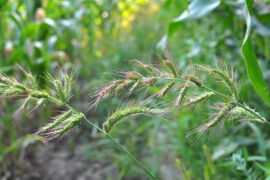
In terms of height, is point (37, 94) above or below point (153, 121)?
above

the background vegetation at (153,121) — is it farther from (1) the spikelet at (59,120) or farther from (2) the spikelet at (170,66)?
(1) the spikelet at (59,120)

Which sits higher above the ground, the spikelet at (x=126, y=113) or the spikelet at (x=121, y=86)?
the spikelet at (x=121, y=86)

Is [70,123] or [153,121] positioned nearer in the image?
[70,123]

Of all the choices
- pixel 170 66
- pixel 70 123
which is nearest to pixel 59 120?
pixel 70 123

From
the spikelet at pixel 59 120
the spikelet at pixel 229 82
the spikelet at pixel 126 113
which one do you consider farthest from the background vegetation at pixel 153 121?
the spikelet at pixel 59 120

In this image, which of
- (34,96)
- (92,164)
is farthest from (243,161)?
(92,164)

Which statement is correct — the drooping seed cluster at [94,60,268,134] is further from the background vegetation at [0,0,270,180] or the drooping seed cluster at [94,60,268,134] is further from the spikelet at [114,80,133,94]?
the background vegetation at [0,0,270,180]

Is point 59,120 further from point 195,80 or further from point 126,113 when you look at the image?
point 195,80

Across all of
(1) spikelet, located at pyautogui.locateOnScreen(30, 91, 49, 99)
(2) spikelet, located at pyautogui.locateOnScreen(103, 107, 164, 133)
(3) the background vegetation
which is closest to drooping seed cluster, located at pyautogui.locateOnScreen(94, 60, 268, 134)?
(2) spikelet, located at pyautogui.locateOnScreen(103, 107, 164, 133)

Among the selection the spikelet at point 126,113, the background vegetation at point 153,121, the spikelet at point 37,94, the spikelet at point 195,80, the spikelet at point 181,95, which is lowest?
the background vegetation at point 153,121

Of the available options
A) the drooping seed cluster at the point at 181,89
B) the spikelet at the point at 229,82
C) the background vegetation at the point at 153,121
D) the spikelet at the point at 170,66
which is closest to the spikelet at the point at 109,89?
the drooping seed cluster at the point at 181,89

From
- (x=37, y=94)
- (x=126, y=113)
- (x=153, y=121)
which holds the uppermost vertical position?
(x=37, y=94)

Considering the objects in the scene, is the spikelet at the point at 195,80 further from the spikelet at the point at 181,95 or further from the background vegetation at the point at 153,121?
the background vegetation at the point at 153,121

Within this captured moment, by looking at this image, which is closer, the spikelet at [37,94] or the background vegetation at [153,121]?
the spikelet at [37,94]
